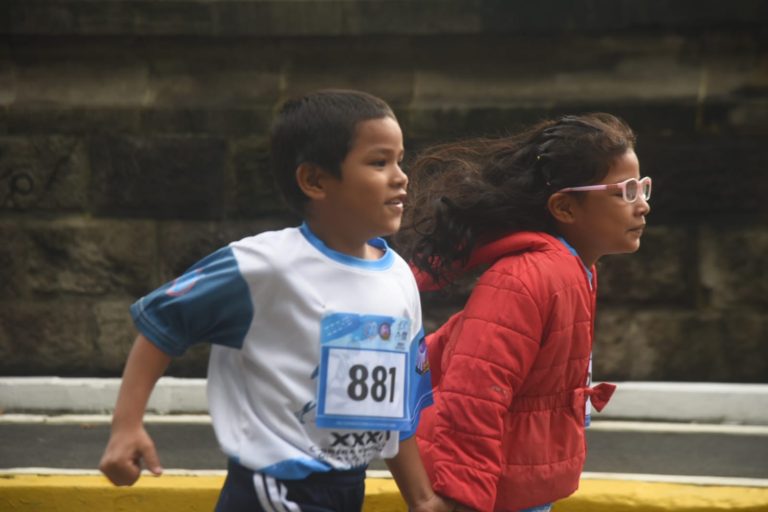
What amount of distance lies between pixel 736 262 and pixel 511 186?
3.72 meters

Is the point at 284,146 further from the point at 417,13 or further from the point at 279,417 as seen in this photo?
the point at 417,13

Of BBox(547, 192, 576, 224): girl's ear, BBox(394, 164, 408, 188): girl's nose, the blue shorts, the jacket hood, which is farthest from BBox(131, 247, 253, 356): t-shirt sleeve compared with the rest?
BBox(547, 192, 576, 224): girl's ear

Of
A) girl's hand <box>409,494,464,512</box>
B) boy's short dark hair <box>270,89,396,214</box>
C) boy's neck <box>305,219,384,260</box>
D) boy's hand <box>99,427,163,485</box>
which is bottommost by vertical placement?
girl's hand <box>409,494,464,512</box>

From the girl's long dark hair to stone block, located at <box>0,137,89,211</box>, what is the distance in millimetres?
3873

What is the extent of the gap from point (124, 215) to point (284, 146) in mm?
4338

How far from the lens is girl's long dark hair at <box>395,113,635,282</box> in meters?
3.24

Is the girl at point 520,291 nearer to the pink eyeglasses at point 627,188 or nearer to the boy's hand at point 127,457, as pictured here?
the pink eyeglasses at point 627,188

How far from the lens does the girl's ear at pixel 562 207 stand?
3.25 meters

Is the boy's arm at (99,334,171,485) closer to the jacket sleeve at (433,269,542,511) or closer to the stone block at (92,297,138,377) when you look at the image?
the jacket sleeve at (433,269,542,511)

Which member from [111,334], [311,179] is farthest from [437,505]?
[111,334]

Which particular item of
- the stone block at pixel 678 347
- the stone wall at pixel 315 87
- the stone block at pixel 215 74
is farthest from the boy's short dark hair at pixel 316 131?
the stone block at pixel 678 347

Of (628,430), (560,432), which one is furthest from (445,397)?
(628,430)

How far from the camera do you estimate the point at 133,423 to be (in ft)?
8.21

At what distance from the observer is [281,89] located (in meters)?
6.82
